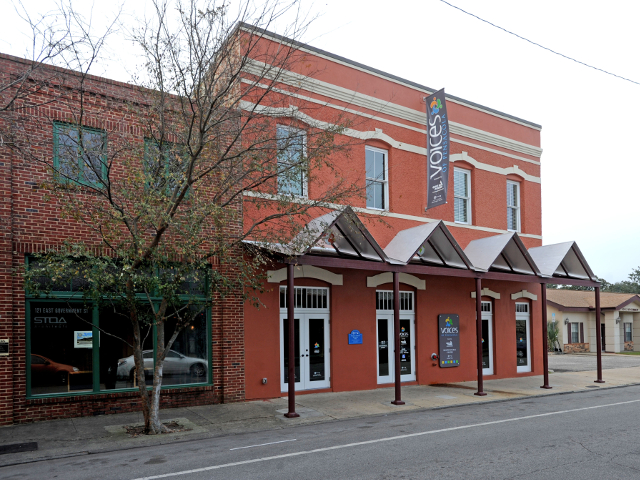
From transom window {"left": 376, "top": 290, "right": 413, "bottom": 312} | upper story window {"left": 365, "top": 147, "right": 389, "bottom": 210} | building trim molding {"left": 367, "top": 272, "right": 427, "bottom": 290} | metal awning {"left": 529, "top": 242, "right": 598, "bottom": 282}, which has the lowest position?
transom window {"left": 376, "top": 290, "right": 413, "bottom": 312}

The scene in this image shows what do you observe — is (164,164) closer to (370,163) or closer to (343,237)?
(343,237)

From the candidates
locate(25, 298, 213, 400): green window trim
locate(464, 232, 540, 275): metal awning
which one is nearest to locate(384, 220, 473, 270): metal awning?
locate(464, 232, 540, 275): metal awning

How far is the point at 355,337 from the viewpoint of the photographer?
1502 centimetres

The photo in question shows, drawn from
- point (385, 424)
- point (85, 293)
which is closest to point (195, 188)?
point (85, 293)

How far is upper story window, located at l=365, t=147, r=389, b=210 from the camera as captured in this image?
53.0 ft

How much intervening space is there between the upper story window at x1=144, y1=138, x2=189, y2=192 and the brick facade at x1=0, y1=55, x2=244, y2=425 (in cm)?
85

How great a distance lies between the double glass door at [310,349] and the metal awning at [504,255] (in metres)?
4.84

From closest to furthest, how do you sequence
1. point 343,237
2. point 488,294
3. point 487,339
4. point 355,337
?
point 343,237
point 355,337
point 488,294
point 487,339

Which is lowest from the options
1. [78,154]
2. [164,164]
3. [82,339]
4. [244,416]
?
[244,416]

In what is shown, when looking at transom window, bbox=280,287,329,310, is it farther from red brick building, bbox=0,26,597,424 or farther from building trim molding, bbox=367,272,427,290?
building trim molding, bbox=367,272,427,290

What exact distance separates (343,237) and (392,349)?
4605 millimetres

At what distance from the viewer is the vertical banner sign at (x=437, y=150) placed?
1591 centimetres

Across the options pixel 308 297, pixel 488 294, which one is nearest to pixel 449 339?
pixel 488 294

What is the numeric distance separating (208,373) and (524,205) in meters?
13.0
